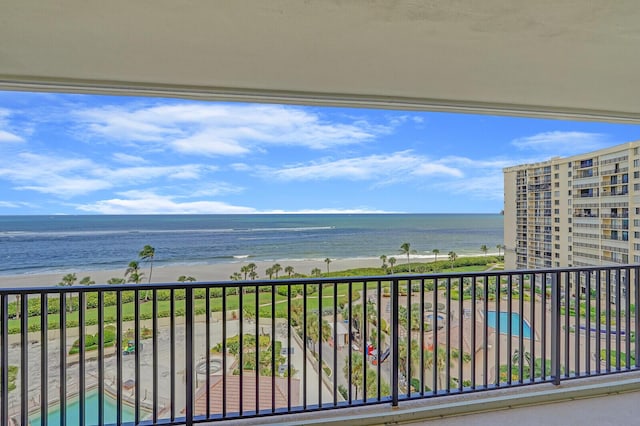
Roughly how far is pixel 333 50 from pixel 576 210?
16.1 feet

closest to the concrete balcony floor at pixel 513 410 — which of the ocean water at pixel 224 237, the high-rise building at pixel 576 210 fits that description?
the high-rise building at pixel 576 210

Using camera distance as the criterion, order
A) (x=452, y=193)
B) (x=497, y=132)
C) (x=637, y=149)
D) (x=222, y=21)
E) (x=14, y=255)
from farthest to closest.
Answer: (x=452, y=193) → (x=497, y=132) → (x=14, y=255) → (x=637, y=149) → (x=222, y=21)

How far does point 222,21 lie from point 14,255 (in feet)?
51.7

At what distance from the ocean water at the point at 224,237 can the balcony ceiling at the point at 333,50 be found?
481 inches

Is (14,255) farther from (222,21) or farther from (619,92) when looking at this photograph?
(619,92)

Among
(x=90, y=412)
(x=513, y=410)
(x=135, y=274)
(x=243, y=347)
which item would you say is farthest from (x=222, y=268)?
(x=513, y=410)

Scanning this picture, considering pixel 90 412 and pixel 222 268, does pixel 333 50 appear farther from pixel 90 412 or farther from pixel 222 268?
pixel 222 268

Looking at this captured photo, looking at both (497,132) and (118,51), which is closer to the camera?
(118,51)

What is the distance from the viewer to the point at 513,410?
201 centimetres

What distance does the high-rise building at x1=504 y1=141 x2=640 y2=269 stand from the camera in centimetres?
402

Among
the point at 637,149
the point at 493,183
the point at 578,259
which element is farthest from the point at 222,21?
the point at 493,183

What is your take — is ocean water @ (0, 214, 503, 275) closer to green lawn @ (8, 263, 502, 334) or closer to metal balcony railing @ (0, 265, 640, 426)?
green lawn @ (8, 263, 502, 334)

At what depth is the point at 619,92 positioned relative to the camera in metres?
2.36

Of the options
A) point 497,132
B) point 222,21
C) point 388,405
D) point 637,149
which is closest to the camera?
point 222,21
